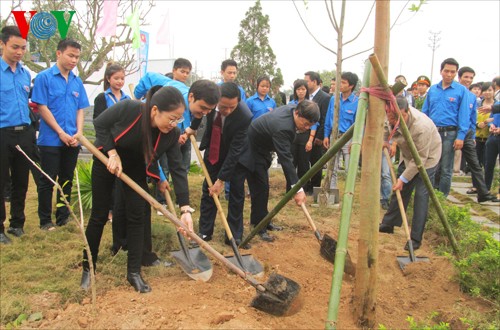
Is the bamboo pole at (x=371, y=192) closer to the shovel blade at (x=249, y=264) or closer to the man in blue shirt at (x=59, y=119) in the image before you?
the shovel blade at (x=249, y=264)

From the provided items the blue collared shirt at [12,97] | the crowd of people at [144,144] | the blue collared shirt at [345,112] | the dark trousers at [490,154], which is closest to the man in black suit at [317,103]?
the blue collared shirt at [345,112]

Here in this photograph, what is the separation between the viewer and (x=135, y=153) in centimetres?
298

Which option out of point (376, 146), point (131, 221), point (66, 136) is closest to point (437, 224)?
point (376, 146)

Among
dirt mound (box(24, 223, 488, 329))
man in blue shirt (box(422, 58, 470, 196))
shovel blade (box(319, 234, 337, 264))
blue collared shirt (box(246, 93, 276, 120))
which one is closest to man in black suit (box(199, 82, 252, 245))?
dirt mound (box(24, 223, 488, 329))

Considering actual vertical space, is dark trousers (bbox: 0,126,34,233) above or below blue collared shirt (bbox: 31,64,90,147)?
below

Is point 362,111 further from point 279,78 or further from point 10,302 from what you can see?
point 279,78

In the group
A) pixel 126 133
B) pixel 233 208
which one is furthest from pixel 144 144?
pixel 233 208

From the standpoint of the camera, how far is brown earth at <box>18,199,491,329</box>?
2539 mm

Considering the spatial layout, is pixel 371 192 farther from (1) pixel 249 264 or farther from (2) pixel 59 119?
(2) pixel 59 119

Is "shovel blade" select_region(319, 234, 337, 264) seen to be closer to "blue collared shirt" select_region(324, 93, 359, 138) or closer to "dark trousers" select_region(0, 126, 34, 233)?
"blue collared shirt" select_region(324, 93, 359, 138)

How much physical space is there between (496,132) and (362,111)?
17.4 feet

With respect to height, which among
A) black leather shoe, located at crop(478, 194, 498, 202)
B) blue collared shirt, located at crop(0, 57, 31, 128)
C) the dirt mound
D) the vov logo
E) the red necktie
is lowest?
the dirt mound

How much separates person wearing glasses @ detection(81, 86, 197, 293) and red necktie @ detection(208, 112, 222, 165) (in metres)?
1.09

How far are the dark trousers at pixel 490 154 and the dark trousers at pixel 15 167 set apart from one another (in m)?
6.78
